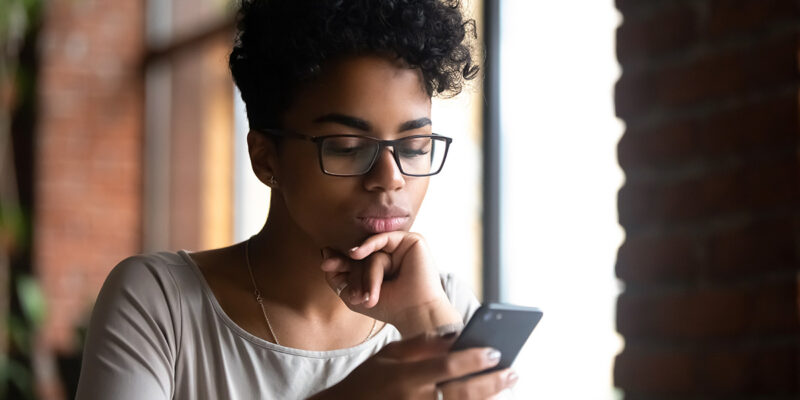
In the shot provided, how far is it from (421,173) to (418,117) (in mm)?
85

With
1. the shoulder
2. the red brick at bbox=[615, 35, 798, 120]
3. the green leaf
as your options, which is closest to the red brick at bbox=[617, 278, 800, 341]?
the red brick at bbox=[615, 35, 798, 120]

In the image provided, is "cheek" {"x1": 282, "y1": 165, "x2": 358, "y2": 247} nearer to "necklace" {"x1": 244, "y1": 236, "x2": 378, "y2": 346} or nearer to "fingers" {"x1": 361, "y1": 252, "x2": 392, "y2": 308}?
"fingers" {"x1": 361, "y1": 252, "x2": 392, "y2": 308}

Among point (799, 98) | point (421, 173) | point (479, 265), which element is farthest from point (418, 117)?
point (479, 265)

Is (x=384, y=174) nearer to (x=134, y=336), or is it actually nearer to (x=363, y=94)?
(x=363, y=94)

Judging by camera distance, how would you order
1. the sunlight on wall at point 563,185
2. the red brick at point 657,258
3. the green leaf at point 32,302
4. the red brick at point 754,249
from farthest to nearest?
the green leaf at point 32,302
the sunlight on wall at point 563,185
the red brick at point 657,258
the red brick at point 754,249

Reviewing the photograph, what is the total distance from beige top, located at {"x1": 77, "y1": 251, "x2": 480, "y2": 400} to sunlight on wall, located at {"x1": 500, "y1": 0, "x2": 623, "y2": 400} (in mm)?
1284

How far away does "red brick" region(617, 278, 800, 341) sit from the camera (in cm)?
172

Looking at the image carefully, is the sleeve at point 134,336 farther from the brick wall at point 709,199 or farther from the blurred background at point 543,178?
the brick wall at point 709,199

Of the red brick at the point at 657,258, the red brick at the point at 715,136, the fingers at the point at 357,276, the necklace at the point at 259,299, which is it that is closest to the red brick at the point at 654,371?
the red brick at the point at 657,258

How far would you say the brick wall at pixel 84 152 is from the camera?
5.38 m

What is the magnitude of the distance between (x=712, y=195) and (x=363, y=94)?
0.74 m

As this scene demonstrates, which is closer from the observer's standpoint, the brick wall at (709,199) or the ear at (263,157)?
the ear at (263,157)

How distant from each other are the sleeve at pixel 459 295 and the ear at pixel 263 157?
1.22 feet

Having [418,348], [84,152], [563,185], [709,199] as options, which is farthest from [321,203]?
[84,152]
